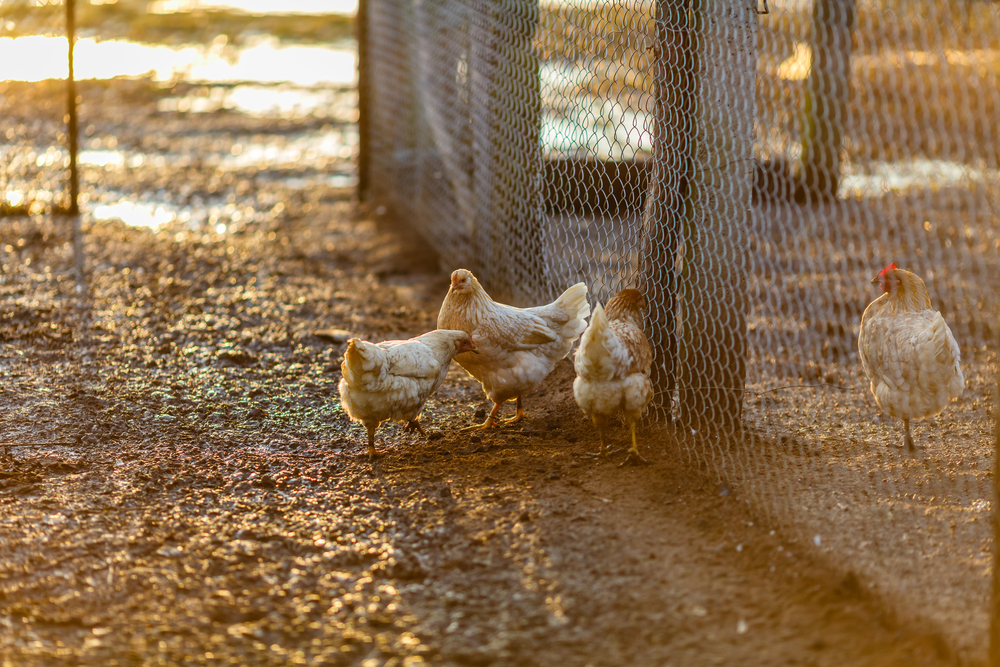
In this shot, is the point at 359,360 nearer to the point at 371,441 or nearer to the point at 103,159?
the point at 371,441

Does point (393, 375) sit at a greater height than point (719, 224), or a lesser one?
lesser

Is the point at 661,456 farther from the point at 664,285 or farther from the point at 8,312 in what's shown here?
the point at 8,312

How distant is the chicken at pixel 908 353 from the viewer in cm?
348

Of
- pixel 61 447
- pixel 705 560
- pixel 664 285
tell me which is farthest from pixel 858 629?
pixel 61 447

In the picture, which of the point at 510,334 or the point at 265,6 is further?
the point at 265,6

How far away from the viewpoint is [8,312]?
5.16 metres

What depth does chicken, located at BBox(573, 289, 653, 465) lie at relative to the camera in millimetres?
3305

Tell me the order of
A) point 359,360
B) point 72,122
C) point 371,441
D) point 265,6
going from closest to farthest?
1. point 359,360
2. point 371,441
3. point 72,122
4. point 265,6

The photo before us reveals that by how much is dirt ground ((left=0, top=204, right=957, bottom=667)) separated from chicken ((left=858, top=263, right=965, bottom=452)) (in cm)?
88

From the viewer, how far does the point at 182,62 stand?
13289 mm

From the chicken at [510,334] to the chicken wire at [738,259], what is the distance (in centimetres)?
18

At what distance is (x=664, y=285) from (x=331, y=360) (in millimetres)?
1883

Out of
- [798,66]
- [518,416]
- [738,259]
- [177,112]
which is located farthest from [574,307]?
[177,112]

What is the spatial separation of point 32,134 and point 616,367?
756 centimetres
